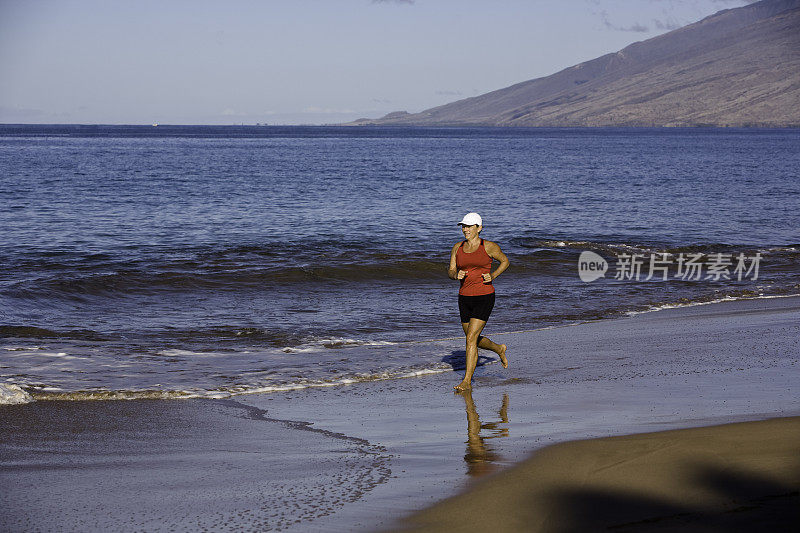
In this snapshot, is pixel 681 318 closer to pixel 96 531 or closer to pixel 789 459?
pixel 789 459

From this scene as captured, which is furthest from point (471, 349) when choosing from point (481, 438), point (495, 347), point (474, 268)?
point (481, 438)

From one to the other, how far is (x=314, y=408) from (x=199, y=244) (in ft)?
52.1

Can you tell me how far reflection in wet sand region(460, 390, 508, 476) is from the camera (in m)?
5.63

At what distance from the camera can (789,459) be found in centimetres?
537

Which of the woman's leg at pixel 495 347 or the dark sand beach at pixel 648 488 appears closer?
the dark sand beach at pixel 648 488

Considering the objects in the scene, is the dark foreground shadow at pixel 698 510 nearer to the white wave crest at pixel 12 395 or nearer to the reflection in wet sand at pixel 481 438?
the reflection in wet sand at pixel 481 438

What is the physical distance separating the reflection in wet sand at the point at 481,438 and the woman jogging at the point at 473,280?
78 centimetres

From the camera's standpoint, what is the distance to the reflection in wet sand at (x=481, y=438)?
563 centimetres

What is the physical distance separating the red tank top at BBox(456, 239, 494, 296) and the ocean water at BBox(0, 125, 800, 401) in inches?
54.1

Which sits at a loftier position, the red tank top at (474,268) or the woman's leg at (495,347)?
the red tank top at (474,268)

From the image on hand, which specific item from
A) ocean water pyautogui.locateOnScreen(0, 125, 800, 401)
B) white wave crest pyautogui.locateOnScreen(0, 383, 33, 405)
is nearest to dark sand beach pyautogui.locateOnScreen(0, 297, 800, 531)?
white wave crest pyautogui.locateOnScreen(0, 383, 33, 405)

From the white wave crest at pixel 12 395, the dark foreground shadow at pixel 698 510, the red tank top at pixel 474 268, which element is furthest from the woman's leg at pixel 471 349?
the white wave crest at pixel 12 395

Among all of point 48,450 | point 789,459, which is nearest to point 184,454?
point 48,450

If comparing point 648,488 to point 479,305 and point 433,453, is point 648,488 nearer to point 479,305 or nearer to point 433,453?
point 433,453
